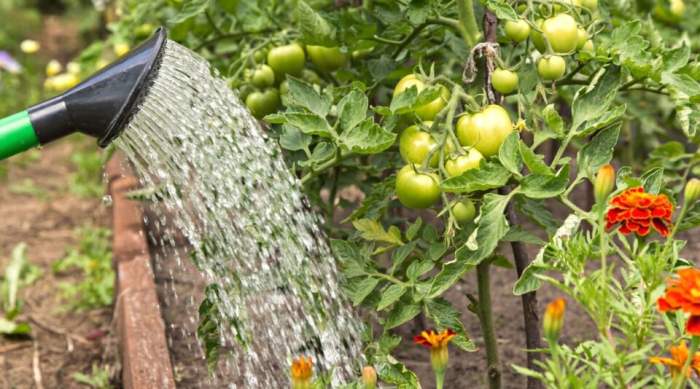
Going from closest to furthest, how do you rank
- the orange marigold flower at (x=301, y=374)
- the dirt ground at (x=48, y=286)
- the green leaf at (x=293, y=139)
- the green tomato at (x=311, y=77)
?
the orange marigold flower at (x=301, y=374), the green leaf at (x=293, y=139), the green tomato at (x=311, y=77), the dirt ground at (x=48, y=286)

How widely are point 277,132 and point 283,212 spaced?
0.61 ft

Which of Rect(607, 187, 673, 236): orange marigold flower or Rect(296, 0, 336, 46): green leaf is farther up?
Rect(296, 0, 336, 46): green leaf

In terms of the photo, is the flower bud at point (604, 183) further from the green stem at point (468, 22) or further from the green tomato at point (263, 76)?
the green tomato at point (263, 76)

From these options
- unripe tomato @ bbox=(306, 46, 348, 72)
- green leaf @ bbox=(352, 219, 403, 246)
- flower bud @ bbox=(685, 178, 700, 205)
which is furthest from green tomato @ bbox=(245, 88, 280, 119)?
flower bud @ bbox=(685, 178, 700, 205)

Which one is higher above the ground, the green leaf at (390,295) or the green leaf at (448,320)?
the green leaf at (390,295)

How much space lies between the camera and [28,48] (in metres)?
4.71

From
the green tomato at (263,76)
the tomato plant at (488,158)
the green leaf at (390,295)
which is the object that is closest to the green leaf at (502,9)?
the tomato plant at (488,158)

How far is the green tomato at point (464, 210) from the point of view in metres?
1.57

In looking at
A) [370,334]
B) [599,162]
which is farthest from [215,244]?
[599,162]

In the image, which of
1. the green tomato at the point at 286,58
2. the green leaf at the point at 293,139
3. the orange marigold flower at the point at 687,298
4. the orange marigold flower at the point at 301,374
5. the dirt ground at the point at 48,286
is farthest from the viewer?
the dirt ground at the point at 48,286

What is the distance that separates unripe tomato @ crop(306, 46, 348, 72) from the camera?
200 centimetres

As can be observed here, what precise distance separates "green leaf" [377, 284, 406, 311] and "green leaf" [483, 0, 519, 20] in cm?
46

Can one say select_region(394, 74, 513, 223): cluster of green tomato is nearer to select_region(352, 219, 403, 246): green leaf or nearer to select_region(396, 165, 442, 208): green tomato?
select_region(396, 165, 442, 208): green tomato

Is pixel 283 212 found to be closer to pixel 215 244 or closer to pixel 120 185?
pixel 215 244
